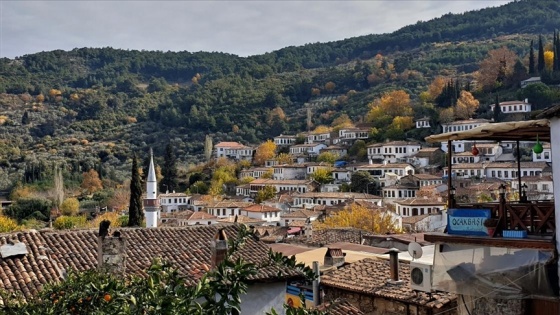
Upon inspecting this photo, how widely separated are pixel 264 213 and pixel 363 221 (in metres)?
12.9

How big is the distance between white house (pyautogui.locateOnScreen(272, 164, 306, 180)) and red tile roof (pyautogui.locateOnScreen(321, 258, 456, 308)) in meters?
61.6

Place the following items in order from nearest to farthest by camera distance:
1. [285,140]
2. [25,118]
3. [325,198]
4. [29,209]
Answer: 1. [29,209]
2. [325,198]
3. [285,140]
4. [25,118]

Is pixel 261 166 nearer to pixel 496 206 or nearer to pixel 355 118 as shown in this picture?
pixel 355 118

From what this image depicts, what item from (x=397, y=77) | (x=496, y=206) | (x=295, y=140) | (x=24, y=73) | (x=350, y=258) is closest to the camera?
(x=496, y=206)

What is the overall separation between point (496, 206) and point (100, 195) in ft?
211

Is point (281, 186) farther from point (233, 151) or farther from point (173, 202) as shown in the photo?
point (233, 151)

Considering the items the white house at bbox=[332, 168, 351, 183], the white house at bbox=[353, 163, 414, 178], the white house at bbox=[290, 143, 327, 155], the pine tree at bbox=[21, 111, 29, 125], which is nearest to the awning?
the white house at bbox=[353, 163, 414, 178]

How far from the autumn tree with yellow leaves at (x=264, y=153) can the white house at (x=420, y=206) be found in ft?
134

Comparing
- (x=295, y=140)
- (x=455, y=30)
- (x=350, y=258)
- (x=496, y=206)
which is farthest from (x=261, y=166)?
(x=455, y=30)

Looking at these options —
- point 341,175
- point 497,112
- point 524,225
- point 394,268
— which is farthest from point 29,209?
point 524,225

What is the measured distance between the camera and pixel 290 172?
7575cm

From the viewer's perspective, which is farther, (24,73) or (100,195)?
(24,73)

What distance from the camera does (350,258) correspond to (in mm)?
15164

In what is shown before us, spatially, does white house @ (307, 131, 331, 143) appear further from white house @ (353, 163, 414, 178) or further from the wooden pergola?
the wooden pergola
